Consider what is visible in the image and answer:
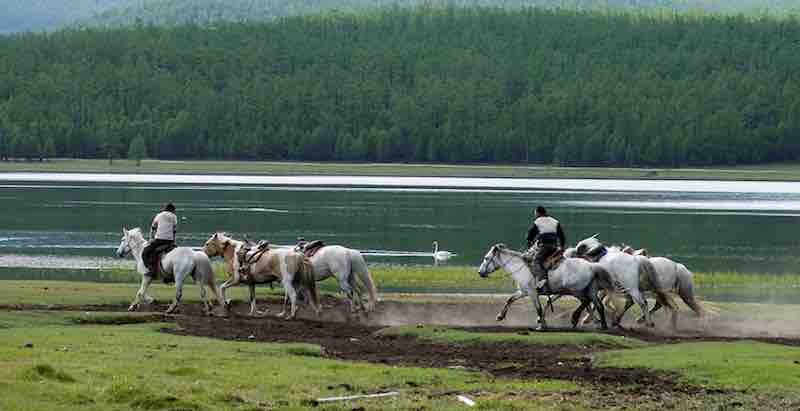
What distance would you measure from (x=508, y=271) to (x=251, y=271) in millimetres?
5288

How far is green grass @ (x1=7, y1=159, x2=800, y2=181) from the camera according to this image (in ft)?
511

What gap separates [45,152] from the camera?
168 metres

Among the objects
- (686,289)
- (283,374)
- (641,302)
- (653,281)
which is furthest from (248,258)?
(283,374)

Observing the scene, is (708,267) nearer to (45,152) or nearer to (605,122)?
(45,152)

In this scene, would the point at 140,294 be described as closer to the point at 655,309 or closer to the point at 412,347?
the point at 412,347

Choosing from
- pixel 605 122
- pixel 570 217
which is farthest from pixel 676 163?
pixel 570 217

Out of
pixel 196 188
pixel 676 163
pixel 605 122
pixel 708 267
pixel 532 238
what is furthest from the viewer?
pixel 605 122

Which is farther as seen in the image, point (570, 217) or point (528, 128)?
point (528, 128)

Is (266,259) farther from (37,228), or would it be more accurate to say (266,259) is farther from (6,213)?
(6,213)

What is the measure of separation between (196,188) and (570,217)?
42.2 m

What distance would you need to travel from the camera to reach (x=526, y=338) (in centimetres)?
2538

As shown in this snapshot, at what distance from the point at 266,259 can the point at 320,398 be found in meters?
13.0

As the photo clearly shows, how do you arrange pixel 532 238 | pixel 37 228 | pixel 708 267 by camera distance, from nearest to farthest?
pixel 532 238 < pixel 708 267 < pixel 37 228

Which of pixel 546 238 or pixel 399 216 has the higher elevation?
pixel 546 238
